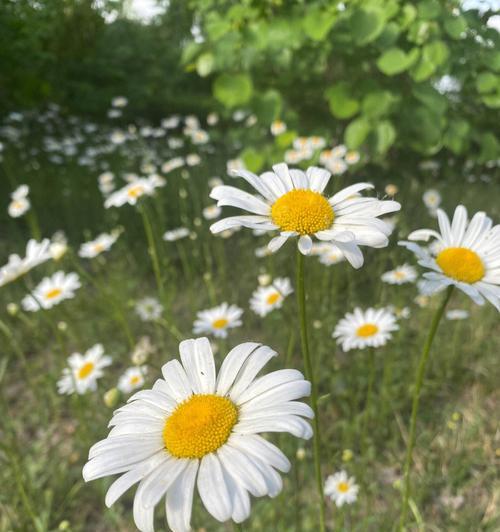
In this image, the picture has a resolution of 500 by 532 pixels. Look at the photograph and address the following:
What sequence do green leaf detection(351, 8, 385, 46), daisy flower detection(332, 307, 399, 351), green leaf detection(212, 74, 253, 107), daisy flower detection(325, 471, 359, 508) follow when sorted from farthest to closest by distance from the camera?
green leaf detection(212, 74, 253, 107) < green leaf detection(351, 8, 385, 46) < daisy flower detection(332, 307, 399, 351) < daisy flower detection(325, 471, 359, 508)

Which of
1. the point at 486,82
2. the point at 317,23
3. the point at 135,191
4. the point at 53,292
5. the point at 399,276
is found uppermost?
the point at 317,23

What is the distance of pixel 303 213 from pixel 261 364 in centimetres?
28

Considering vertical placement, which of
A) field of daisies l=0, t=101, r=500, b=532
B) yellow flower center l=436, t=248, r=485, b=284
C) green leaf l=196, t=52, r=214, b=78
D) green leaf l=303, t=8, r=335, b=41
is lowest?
field of daisies l=0, t=101, r=500, b=532

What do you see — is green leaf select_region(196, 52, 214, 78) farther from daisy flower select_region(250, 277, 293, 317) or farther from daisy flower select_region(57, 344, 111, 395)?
daisy flower select_region(57, 344, 111, 395)

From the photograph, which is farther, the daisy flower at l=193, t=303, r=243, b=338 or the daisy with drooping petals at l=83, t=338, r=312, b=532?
the daisy flower at l=193, t=303, r=243, b=338

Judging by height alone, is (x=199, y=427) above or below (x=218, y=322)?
above

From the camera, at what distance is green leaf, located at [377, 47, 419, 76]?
2.22 m

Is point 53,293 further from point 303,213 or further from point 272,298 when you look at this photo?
point 303,213

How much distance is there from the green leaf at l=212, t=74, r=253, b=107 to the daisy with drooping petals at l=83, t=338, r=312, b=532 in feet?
7.03

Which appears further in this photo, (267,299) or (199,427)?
(267,299)

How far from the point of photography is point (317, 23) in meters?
2.36

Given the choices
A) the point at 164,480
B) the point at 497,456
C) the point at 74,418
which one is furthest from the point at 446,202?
the point at 164,480

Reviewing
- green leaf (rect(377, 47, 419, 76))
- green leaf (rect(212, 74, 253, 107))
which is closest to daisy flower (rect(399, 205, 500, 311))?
green leaf (rect(377, 47, 419, 76))

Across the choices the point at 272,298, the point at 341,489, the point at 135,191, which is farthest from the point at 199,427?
the point at 135,191
